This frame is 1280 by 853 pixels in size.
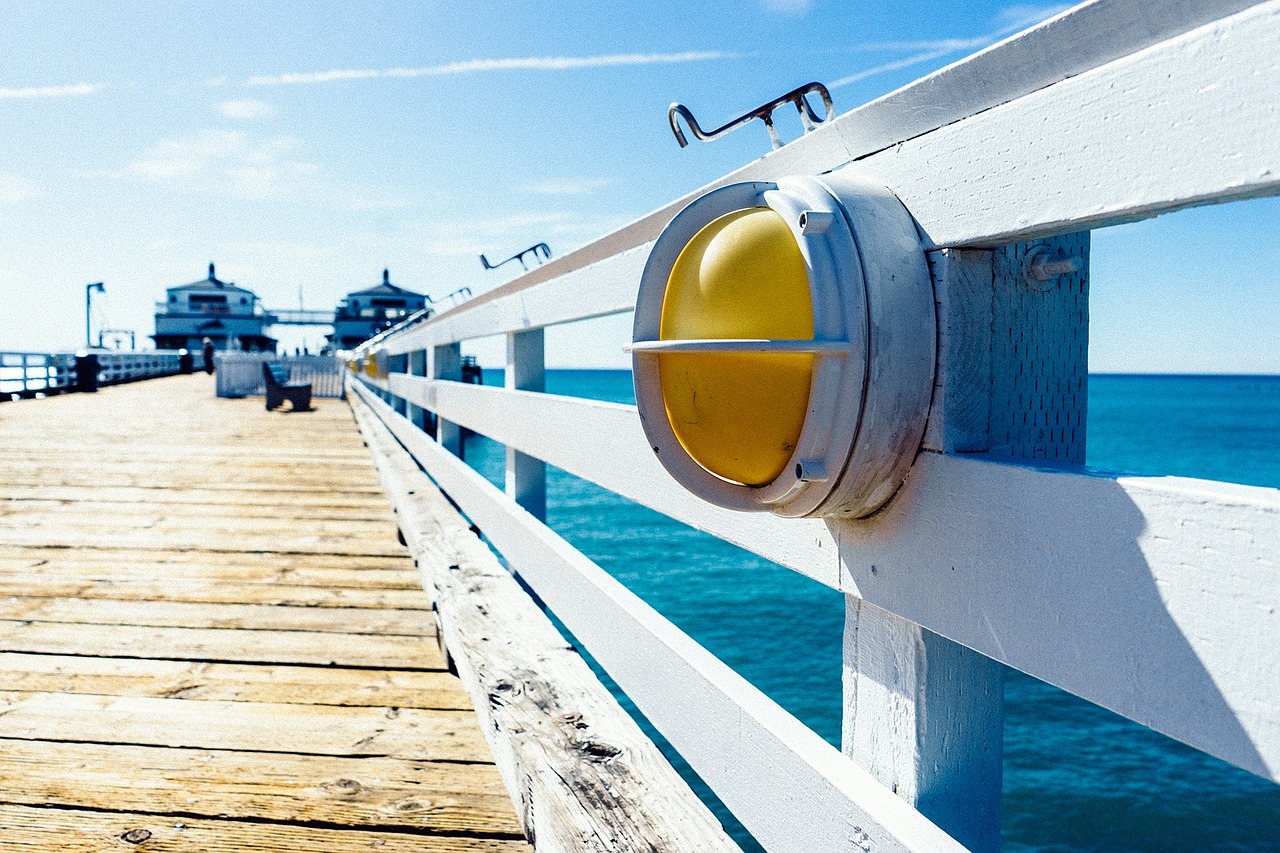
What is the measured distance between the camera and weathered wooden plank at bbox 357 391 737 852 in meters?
1.22

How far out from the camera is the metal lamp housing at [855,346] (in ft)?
2.34

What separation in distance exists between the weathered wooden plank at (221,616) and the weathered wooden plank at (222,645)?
48mm

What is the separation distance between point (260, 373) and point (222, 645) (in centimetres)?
1785

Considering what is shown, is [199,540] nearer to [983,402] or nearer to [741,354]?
[741,354]

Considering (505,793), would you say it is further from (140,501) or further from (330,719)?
(140,501)

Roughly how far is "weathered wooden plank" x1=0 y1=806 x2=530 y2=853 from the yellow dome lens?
1043 millimetres

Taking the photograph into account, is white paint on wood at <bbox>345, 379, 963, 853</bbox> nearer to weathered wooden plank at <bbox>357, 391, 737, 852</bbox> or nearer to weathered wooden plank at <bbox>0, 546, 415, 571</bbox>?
weathered wooden plank at <bbox>357, 391, 737, 852</bbox>

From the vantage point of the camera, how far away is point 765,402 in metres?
0.78

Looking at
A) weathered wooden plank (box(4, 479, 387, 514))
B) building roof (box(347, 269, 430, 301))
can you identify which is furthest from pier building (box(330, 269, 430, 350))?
weathered wooden plank (box(4, 479, 387, 514))

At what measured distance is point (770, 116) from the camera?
43.4 inches

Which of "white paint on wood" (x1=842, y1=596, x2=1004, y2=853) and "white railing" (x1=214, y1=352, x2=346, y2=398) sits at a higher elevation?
"white railing" (x1=214, y1=352, x2=346, y2=398)

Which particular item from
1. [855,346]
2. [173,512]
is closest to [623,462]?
[855,346]

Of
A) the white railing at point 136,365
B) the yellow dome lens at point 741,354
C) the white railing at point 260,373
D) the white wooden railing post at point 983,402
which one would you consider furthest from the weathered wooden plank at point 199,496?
the white railing at point 136,365

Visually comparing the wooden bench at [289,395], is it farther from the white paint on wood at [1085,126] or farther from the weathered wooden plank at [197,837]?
the white paint on wood at [1085,126]
